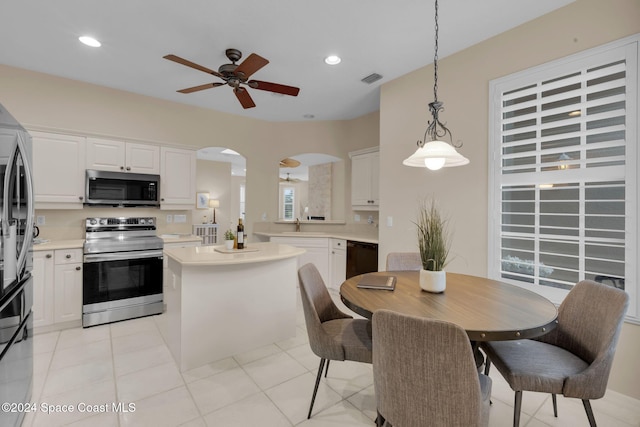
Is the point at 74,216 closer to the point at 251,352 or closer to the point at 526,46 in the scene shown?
the point at 251,352

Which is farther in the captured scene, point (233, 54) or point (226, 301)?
point (233, 54)

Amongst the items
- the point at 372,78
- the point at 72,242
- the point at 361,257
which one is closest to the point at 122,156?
the point at 72,242

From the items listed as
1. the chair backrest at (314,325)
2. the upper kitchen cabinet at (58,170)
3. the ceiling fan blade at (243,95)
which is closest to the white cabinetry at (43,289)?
the upper kitchen cabinet at (58,170)

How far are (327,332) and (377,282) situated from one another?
1.49 ft

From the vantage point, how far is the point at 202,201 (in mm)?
8383

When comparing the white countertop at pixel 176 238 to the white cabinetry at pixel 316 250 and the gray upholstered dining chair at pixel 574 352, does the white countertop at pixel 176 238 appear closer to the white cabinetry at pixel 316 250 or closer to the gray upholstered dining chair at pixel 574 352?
the white cabinetry at pixel 316 250

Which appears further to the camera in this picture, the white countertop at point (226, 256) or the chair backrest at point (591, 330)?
the white countertop at point (226, 256)

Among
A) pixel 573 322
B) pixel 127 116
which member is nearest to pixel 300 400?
pixel 573 322

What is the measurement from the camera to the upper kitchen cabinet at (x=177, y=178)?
13.1 ft

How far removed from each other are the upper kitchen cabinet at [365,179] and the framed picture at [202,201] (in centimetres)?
520

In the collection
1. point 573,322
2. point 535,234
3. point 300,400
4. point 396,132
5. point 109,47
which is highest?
point 109,47

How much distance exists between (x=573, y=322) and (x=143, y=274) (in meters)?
4.01

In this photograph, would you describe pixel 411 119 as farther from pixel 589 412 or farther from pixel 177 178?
pixel 177 178

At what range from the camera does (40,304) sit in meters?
3.00
